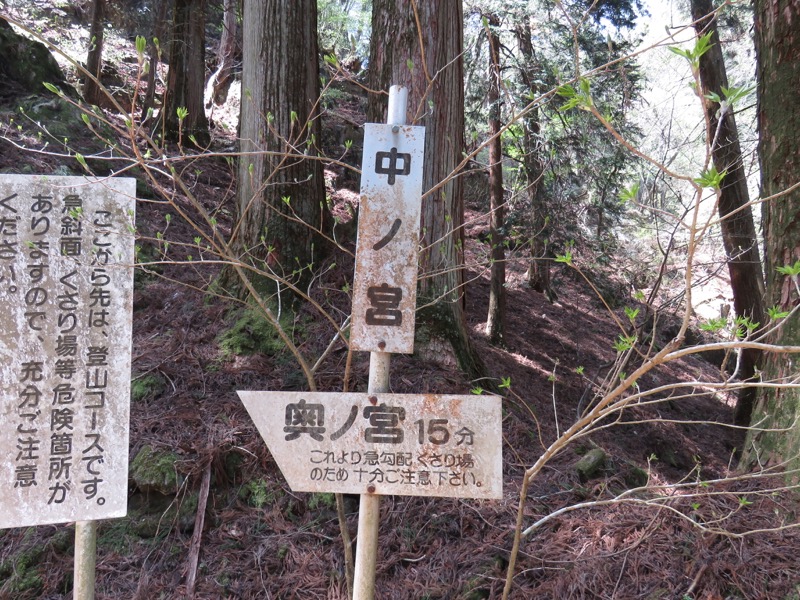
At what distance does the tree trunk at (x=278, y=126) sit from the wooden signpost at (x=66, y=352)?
6.98 feet

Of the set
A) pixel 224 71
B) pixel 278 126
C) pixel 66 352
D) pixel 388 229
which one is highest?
pixel 224 71

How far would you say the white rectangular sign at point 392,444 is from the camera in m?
2.27

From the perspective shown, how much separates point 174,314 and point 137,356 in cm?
65

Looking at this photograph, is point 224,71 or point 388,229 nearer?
point 388,229

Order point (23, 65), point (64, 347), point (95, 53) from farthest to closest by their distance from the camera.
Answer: point (95, 53) → point (23, 65) → point (64, 347)

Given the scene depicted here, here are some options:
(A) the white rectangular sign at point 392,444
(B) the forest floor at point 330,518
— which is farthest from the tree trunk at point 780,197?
(A) the white rectangular sign at point 392,444

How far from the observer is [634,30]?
900 cm

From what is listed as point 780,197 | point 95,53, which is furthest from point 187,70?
point 780,197

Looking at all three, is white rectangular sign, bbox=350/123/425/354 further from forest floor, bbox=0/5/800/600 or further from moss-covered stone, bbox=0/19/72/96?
moss-covered stone, bbox=0/19/72/96

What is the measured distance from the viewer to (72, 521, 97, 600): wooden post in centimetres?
279

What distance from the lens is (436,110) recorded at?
186 inches

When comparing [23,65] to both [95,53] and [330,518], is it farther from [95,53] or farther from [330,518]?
[330,518]

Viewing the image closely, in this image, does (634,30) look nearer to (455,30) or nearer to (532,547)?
(455,30)

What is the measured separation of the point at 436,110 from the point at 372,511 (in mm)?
3287
